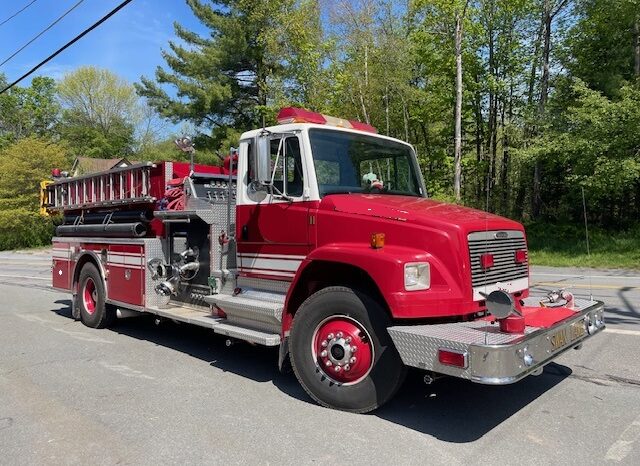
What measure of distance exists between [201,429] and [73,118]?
7453 centimetres

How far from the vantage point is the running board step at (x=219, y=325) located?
4990mm

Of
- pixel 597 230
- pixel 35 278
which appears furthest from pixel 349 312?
pixel 597 230

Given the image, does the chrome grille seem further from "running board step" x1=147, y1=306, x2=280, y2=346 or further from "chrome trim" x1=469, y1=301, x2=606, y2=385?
"running board step" x1=147, y1=306, x2=280, y2=346

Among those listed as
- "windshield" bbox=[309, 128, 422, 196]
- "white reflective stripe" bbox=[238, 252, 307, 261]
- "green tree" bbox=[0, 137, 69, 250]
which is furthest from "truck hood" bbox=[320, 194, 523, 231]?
"green tree" bbox=[0, 137, 69, 250]

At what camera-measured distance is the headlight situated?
4098mm

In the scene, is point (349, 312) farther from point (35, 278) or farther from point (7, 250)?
point (7, 250)

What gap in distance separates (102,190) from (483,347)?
6.52 metres

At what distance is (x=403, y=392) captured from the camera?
196 inches

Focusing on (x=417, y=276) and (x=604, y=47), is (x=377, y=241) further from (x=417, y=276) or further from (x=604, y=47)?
(x=604, y=47)

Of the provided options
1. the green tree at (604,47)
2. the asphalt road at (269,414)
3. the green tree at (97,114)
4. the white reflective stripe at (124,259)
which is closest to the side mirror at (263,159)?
the asphalt road at (269,414)

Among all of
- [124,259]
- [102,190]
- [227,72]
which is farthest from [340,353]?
[227,72]

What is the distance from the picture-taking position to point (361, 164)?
17.9 feet

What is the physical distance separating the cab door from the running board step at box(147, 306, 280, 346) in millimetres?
578

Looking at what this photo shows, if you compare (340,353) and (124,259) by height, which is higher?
(124,259)
